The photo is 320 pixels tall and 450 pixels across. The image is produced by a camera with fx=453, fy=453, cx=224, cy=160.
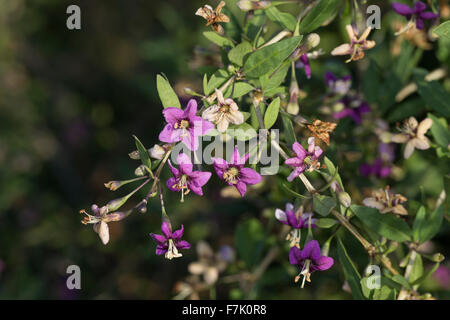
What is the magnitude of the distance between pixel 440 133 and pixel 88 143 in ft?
11.5

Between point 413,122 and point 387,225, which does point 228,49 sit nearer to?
point 413,122

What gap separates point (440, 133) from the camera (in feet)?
6.87

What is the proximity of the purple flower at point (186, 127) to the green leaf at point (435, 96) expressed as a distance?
45.9 inches

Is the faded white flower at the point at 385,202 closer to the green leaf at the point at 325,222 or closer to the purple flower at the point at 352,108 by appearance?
the green leaf at the point at 325,222

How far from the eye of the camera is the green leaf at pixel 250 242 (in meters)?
2.72

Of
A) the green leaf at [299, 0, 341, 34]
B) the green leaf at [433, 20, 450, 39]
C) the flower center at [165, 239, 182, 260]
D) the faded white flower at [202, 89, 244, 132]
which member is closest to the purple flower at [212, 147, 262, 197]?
the faded white flower at [202, 89, 244, 132]

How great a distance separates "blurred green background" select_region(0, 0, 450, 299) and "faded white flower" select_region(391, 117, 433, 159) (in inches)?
46.4

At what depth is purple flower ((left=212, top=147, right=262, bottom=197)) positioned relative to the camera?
170cm

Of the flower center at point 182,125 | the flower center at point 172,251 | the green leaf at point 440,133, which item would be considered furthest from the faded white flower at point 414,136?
the flower center at point 172,251

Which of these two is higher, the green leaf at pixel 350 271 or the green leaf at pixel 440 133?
the green leaf at pixel 440 133

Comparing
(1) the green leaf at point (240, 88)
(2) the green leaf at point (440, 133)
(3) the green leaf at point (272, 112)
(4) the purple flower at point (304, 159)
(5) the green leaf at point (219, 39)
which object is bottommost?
(4) the purple flower at point (304, 159)

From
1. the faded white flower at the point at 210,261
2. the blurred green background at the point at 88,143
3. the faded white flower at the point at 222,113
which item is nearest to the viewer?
the faded white flower at the point at 222,113

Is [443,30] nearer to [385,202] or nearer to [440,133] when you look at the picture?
[440,133]
